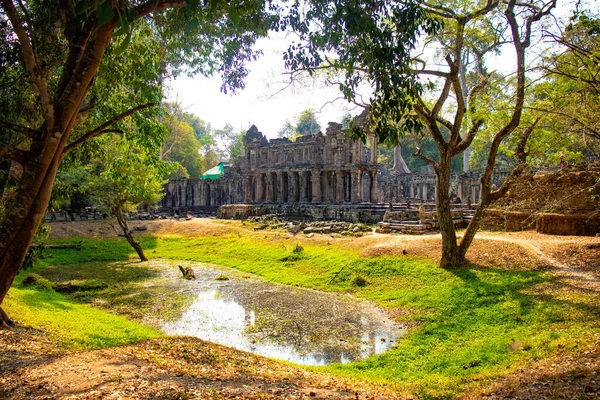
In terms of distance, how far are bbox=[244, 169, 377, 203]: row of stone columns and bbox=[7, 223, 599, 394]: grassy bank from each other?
52.4 ft

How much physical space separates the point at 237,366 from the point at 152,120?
6.51m

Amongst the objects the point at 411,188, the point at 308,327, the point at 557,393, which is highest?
the point at 411,188

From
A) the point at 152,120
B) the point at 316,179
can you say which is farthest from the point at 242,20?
the point at 316,179

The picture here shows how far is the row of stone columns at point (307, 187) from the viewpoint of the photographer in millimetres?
37375

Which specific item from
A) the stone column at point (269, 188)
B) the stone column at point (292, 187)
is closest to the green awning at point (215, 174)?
the stone column at point (269, 188)

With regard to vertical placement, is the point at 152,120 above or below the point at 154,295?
above

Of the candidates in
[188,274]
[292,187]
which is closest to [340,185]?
[292,187]

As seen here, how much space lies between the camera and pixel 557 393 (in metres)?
5.74

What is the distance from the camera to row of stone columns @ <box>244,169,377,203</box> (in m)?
37.4

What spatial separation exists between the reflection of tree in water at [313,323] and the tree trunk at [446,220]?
380 centimetres

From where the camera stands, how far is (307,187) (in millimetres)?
43125

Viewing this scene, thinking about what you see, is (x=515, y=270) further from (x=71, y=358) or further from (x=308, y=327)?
(x=71, y=358)

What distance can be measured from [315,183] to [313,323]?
2704 centimetres

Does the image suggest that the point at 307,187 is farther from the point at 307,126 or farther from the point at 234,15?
the point at 234,15
